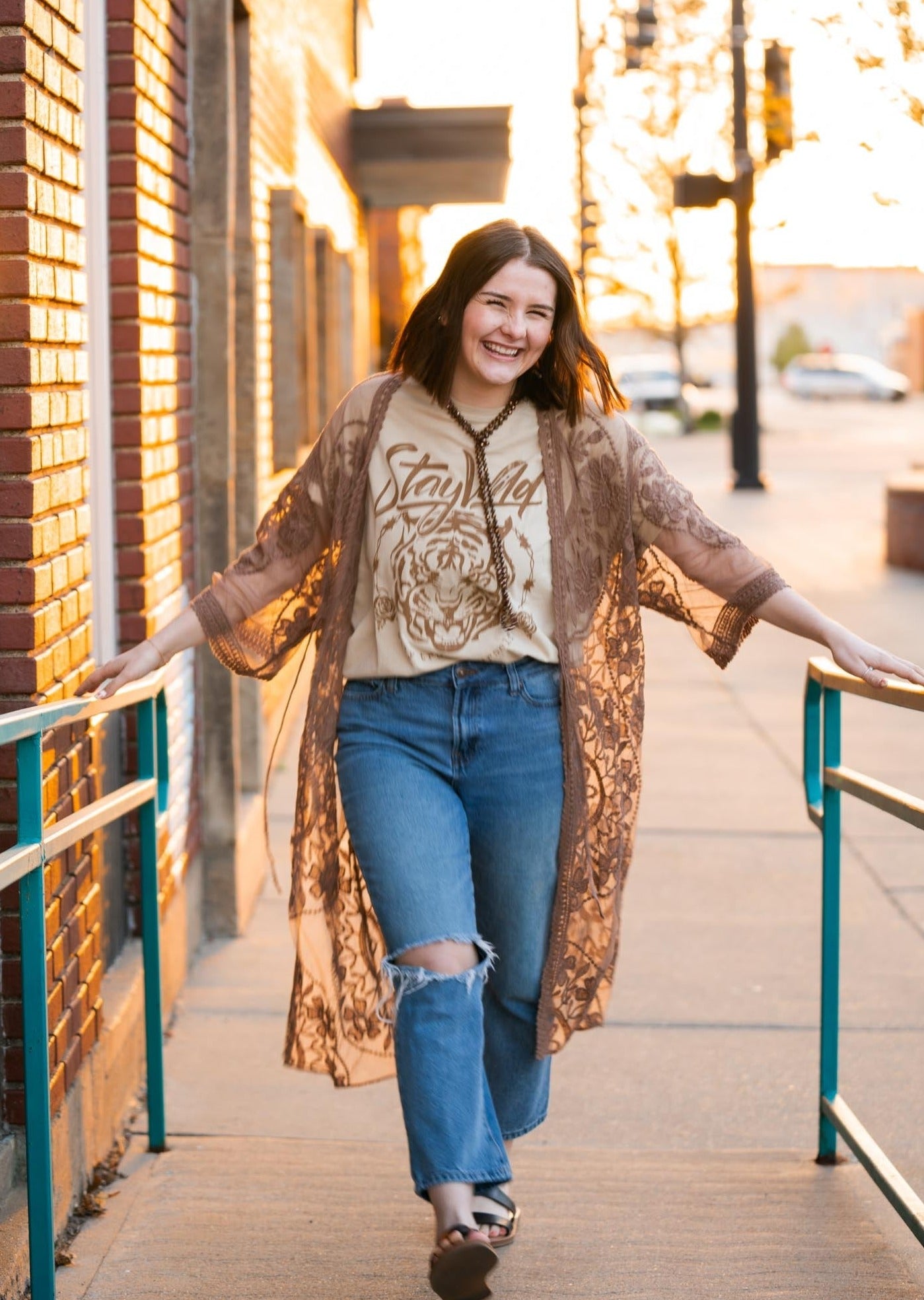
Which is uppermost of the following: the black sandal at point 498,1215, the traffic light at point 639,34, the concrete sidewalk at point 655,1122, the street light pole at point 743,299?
the traffic light at point 639,34

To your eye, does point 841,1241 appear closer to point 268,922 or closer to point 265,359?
point 268,922

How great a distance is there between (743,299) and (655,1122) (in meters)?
19.8

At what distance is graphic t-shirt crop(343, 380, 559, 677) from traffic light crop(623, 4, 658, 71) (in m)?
16.0

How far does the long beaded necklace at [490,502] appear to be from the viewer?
123 inches

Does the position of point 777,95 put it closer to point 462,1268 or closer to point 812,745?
point 812,745

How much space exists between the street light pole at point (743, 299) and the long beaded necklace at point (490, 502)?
18.8 m

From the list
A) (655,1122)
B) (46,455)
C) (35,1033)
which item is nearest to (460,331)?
(46,455)

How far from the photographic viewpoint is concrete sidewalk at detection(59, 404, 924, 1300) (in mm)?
3303

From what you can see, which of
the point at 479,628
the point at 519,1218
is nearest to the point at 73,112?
the point at 479,628

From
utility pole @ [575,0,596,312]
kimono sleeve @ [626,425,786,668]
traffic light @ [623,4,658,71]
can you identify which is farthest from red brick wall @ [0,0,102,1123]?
utility pole @ [575,0,596,312]

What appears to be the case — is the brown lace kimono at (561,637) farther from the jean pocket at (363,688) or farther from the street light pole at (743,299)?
the street light pole at (743,299)

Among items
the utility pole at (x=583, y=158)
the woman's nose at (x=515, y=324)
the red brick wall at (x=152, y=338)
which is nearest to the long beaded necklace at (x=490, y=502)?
the woman's nose at (x=515, y=324)

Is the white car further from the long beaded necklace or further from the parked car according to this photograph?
the long beaded necklace

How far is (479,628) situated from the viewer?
3125 millimetres
